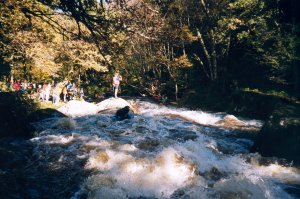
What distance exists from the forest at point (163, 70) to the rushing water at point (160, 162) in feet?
0.26

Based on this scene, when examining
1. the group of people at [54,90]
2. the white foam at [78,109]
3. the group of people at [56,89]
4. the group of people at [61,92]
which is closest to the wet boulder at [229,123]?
the white foam at [78,109]

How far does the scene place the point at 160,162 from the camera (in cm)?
905

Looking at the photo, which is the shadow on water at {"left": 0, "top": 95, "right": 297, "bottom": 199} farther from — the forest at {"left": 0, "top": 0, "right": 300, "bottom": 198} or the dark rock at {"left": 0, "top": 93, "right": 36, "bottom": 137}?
the dark rock at {"left": 0, "top": 93, "right": 36, "bottom": 137}

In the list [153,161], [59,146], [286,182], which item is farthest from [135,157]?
[286,182]

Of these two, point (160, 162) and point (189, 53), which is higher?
point (189, 53)

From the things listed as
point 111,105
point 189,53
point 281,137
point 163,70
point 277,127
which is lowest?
point 281,137

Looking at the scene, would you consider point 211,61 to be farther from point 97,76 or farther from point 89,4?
point 89,4

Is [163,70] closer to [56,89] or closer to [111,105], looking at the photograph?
[111,105]

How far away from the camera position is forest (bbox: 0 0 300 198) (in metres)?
7.14

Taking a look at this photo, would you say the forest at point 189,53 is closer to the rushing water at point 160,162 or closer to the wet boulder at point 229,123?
the wet boulder at point 229,123

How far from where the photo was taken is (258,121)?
1870 centimetres

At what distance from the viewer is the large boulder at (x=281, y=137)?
34.9 ft

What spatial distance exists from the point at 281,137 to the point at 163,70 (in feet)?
60.8

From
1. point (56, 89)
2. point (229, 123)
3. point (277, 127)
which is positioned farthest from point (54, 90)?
point (277, 127)
